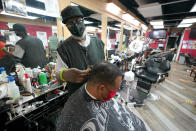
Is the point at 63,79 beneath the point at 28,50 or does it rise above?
beneath

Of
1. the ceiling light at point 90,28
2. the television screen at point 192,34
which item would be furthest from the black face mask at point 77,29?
the television screen at point 192,34

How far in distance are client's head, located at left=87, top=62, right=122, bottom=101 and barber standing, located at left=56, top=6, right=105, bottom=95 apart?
0.15 meters

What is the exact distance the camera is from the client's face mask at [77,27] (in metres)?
0.91

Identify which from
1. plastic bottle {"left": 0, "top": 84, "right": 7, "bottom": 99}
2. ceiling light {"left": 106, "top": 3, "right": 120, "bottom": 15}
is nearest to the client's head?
plastic bottle {"left": 0, "top": 84, "right": 7, "bottom": 99}

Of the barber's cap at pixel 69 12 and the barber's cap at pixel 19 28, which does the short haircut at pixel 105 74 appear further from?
the barber's cap at pixel 19 28

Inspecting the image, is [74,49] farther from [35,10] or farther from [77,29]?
[35,10]

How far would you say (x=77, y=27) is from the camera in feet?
2.99

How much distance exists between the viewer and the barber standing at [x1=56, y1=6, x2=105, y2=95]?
Result: 838mm

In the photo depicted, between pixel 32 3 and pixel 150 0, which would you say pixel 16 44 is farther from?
pixel 150 0

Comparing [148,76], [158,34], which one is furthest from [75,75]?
[158,34]

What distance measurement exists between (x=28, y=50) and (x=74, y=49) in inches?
36.8

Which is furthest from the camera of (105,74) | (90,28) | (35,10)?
(90,28)

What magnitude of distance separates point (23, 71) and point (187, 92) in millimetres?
4618

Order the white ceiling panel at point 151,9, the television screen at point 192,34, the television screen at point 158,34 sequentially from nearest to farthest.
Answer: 1. the white ceiling panel at point 151,9
2. the television screen at point 192,34
3. the television screen at point 158,34
